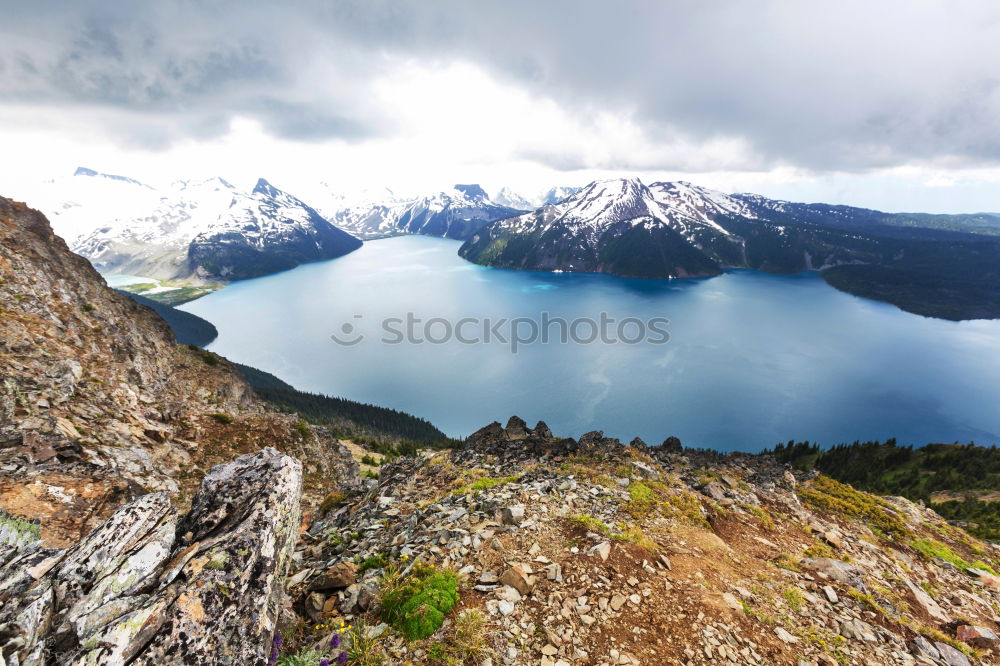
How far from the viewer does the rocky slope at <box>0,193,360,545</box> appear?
12.1m

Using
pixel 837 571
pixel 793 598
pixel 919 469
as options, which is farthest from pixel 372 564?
pixel 919 469

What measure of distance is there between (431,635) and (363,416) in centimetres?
10931

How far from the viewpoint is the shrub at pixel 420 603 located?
25.5 ft

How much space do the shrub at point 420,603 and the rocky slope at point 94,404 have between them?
878 centimetres

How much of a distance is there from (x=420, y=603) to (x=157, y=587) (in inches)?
178

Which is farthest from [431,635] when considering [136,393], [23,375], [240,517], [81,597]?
[136,393]

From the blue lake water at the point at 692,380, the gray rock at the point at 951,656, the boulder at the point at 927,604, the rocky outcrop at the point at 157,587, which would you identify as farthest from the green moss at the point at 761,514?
the blue lake water at the point at 692,380

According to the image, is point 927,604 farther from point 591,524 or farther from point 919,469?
point 919,469

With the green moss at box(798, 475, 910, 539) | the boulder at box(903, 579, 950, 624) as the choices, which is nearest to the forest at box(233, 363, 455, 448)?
the green moss at box(798, 475, 910, 539)

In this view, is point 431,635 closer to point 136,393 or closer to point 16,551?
point 16,551

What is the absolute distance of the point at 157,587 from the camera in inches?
251

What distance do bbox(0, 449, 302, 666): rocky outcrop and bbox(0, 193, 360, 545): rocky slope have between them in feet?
17.1

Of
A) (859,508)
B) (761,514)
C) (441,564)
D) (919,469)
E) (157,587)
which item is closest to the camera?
(157,587)

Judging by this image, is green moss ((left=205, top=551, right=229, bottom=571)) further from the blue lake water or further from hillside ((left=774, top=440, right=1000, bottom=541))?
the blue lake water
